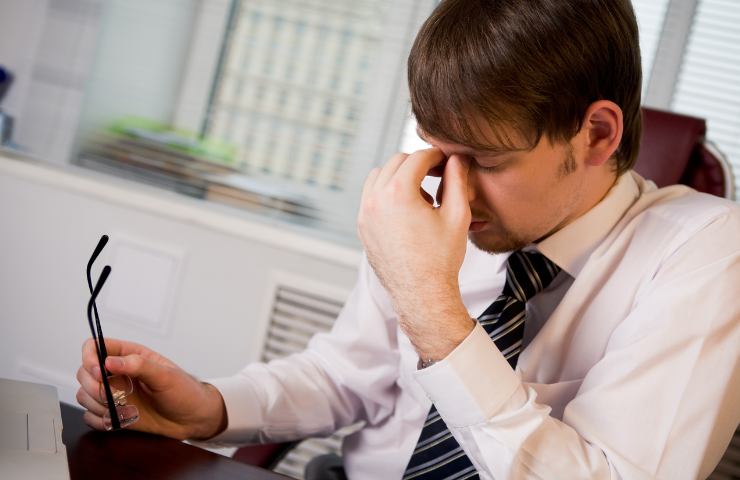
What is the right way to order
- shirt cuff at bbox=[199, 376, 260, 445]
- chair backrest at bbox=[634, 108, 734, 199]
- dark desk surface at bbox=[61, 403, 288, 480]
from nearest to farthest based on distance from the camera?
1. dark desk surface at bbox=[61, 403, 288, 480]
2. shirt cuff at bbox=[199, 376, 260, 445]
3. chair backrest at bbox=[634, 108, 734, 199]

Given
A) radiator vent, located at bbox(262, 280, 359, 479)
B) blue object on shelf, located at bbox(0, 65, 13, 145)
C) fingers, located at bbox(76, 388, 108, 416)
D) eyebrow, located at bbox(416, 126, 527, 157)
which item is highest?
eyebrow, located at bbox(416, 126, 527, 157)

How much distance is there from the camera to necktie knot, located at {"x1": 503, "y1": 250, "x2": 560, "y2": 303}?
1079 mm

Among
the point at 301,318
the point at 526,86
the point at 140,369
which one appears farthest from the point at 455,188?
the point at 301,318

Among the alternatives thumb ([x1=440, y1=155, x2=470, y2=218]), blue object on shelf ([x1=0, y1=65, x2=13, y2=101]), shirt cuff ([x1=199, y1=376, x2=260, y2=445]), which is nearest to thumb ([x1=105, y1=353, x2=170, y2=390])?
shirt cuff ([x1=199, y1=376, x2=260, y2=445])

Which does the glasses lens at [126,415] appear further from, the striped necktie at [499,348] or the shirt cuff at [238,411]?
the striped necktie at [499,348]

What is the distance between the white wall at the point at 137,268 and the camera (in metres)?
2.09

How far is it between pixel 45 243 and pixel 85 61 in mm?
587

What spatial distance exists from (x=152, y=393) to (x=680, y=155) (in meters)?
0.98

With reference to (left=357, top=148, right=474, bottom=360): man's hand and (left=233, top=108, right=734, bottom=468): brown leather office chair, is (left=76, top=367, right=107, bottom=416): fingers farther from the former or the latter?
(left=233, top=108, right=734, bottom=468): brown leather office chair

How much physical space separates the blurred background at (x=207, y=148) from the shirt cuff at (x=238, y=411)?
2.91 feet

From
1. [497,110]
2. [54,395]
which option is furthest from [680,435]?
[54,395]

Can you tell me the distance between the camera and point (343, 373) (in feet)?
4.30

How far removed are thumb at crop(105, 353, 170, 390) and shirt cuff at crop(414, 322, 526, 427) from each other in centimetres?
34

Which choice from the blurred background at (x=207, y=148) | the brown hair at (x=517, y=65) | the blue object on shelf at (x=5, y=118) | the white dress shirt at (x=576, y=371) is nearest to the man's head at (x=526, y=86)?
the brown hair at (x=517, y=65)
